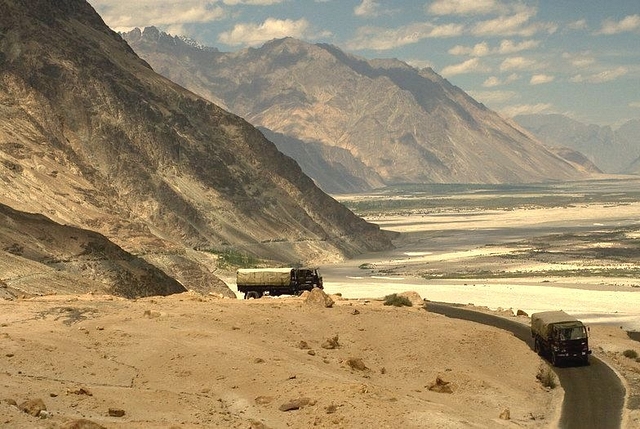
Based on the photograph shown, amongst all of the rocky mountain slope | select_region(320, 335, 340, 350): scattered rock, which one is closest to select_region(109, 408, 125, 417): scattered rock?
select_region(320, 335, 340, 350): scattered rock

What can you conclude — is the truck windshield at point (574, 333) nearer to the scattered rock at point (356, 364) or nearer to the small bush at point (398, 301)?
the scattered rock at point (356, 364)

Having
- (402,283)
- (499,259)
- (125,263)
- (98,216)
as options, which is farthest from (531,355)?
(499,259)

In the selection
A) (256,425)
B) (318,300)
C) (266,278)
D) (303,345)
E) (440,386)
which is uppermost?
(266,278)

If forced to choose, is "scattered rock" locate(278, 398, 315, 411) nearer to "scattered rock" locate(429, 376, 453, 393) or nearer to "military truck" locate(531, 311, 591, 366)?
"scattered rock" locate(429, 376, 453, 393)

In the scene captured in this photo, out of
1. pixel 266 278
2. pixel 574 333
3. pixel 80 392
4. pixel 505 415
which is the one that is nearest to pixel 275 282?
pixel 266 278

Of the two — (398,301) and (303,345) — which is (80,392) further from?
(398,301)

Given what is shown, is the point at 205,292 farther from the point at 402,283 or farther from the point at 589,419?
the point at 589,419
